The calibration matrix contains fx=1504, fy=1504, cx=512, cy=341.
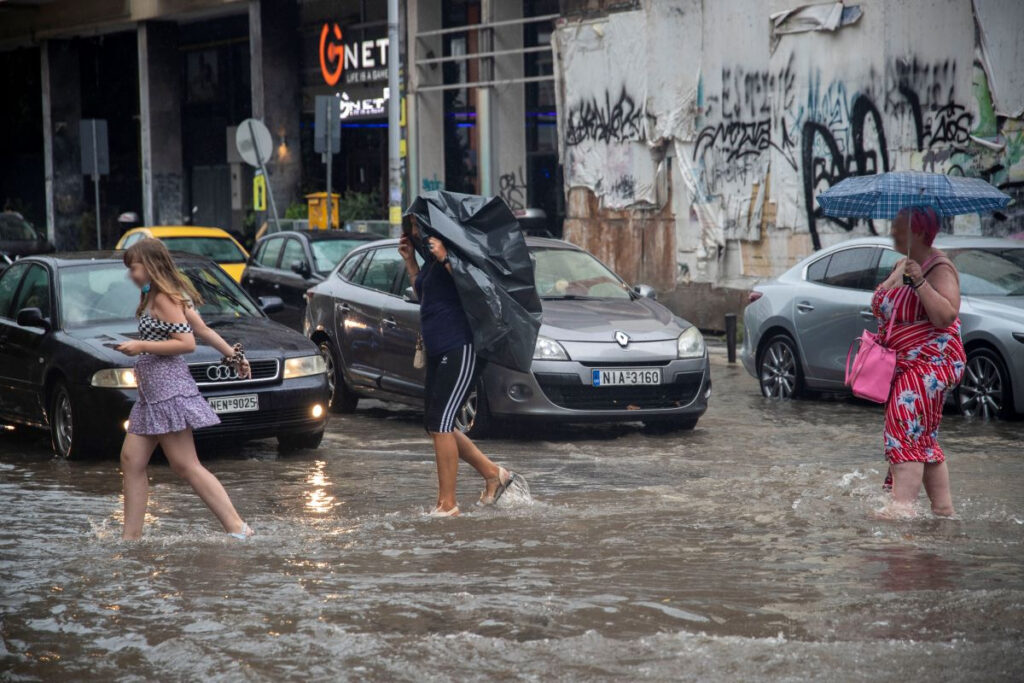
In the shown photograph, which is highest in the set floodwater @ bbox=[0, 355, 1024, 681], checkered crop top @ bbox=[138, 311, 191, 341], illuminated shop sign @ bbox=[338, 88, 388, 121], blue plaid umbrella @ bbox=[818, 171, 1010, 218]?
illuminated shop sign @ bbox=[338, 88, 388, 121]

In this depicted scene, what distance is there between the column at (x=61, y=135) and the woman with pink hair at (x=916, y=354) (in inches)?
1477

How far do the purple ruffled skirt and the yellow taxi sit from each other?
48.9 feet

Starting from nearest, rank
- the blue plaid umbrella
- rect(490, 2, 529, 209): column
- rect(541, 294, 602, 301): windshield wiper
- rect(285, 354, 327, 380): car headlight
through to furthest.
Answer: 1. the blue plaid umbrella
2. rect(285, 354, 327, 380): car headlight
3. rect(541, 294, 602, 301): windshield wiper
4. rect(490, 2, 529, 209): column

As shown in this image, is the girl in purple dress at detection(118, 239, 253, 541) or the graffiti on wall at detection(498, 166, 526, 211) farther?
the graffiti on wall at detection(498, 166, 526, 211)

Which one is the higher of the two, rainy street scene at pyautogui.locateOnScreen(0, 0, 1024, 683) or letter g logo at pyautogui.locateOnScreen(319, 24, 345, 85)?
letter g logo at pyautogui.locateOnScreen(319, 24, 345, 85)

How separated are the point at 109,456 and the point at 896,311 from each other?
18.2 ft

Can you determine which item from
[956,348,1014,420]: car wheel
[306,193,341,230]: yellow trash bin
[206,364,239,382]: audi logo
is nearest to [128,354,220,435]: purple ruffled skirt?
[206,364,239,382]: audi logo

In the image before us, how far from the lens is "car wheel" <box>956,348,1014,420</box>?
37.6 feet

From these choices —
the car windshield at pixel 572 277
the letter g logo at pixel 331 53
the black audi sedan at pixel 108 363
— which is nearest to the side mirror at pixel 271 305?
the black audi sedan at pixel 108 363

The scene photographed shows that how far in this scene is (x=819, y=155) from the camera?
19.5 metres

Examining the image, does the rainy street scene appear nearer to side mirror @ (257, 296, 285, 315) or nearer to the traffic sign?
side mirror @ (257, 296, 285, 315)

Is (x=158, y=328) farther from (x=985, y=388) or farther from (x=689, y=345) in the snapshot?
(x=985, y=388)

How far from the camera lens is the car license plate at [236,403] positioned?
987 cm

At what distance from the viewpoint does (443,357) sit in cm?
779
